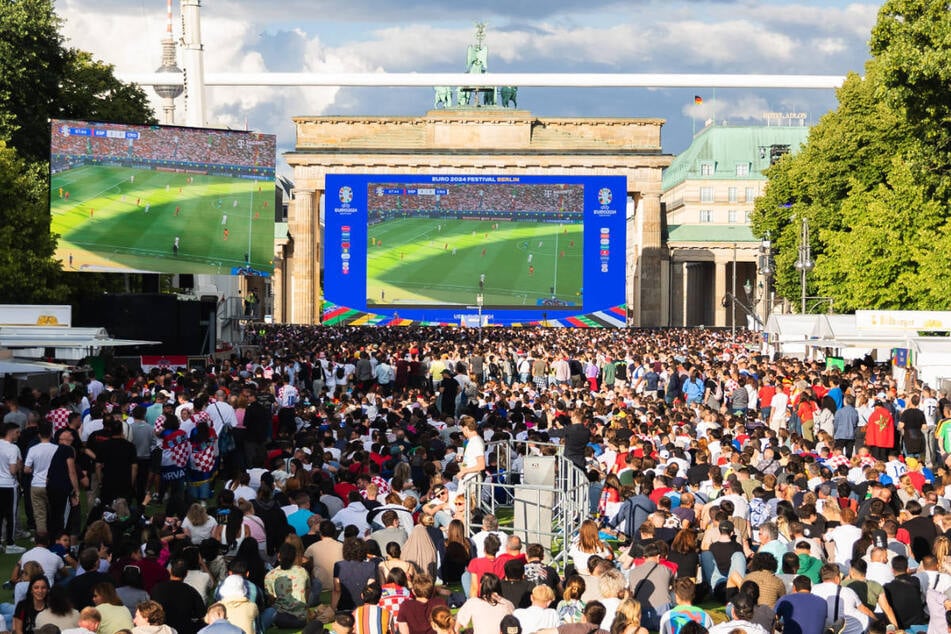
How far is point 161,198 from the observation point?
145 ft

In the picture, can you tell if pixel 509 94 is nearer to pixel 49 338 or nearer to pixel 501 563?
pixel 49 338

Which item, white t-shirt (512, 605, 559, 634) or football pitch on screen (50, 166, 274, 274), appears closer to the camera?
white t-shirt (512, 605, 559, 634)

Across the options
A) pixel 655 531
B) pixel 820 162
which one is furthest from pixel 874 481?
pixel 820 162

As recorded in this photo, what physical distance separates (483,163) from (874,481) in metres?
82.4

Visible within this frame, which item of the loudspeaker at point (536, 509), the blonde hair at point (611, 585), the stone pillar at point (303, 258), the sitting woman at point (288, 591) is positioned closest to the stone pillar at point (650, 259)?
the stone pillar at point (303, 258)

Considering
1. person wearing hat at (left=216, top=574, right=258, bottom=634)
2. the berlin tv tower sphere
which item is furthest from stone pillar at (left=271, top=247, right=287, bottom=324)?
person wearing hat at (left=216, top=574, right=258, bottom=634)

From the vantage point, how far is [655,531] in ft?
45.8

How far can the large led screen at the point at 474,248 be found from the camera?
3059 inches

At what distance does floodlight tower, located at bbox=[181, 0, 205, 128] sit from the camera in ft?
243

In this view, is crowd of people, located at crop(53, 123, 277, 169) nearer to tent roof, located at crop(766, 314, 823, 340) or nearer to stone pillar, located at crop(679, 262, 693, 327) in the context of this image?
tent roof, located at crop(766, 314, 823, 340)

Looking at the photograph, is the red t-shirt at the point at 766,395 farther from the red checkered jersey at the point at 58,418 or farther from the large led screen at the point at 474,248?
the large led screen at the point at 474,248

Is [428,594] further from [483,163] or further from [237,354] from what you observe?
[483,163]

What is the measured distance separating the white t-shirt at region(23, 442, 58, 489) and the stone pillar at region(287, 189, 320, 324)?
7782cm

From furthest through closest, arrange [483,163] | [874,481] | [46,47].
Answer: [483,163] < [46,47] < [874,481]
